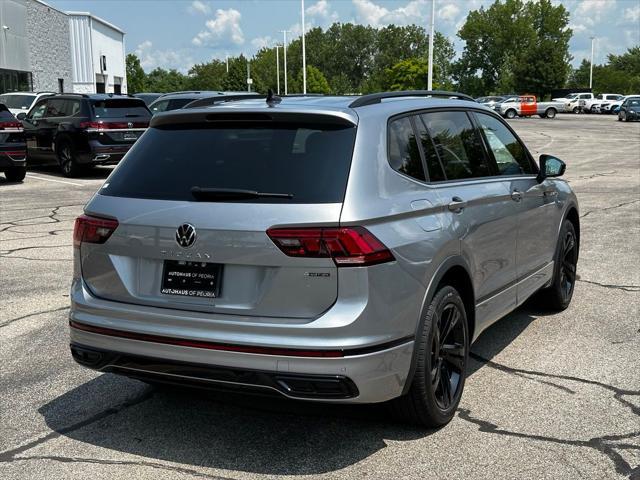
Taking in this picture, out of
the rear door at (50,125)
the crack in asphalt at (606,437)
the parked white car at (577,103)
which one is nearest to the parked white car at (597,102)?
the parked white car at (577,103)

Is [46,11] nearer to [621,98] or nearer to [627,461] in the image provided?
[621,98]

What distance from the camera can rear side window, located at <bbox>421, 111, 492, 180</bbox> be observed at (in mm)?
4504

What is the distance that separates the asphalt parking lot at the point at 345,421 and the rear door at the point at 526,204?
529mm

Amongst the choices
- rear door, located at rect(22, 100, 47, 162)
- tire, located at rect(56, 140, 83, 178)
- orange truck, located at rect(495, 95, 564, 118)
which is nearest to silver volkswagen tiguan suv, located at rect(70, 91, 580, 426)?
tire, located at rect(56, 140, 83, 178)

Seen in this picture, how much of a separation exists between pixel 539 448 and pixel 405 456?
2.24 feet

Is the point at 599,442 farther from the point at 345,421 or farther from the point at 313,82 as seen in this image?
the point at 313,82

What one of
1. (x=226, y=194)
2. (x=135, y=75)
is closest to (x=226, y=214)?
(x=226, y=194)

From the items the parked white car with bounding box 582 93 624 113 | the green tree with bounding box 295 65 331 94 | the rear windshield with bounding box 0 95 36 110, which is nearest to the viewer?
the rear windshield with bounding box 0 95 36 110

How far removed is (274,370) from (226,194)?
0.86 metres

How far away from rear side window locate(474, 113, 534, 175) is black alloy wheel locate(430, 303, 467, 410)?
1.40 m

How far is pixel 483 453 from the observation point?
3.82 m

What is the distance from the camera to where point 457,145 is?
4.73 metres

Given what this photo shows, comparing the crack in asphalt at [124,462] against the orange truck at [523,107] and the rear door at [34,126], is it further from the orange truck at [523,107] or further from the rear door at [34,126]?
the orange truck at [523,107]

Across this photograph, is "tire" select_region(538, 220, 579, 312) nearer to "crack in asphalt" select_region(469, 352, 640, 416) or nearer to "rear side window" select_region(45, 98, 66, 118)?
"crack in asphalt" select_region(469, 352, 640, 416)
